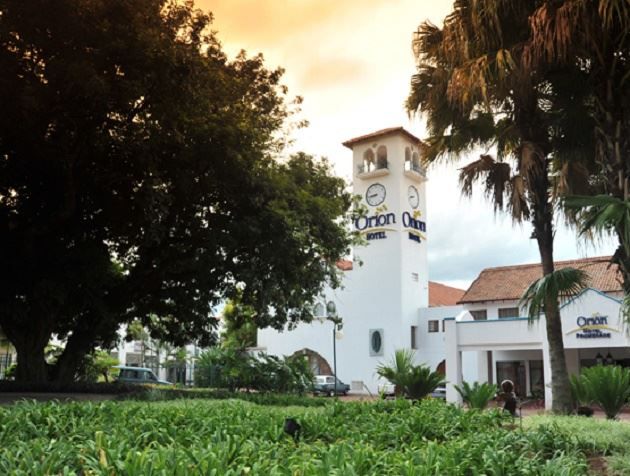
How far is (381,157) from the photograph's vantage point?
143 ft

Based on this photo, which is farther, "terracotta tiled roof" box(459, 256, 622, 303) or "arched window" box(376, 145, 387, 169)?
"arched window" box(376, 145, 387, 169)

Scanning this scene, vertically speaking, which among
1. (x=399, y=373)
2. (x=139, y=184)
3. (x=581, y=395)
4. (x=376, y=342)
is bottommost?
(x=581, y=395)

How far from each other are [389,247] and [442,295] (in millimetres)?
10329

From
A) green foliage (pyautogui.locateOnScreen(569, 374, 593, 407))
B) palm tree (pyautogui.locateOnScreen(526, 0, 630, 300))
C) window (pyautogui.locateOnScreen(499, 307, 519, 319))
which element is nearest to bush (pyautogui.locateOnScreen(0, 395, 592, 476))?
green foliage (pyautogui.locateOnScreen(569, 374, 593, 407))

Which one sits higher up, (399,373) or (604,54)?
(604,54)

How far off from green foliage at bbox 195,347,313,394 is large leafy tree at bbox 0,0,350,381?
153cm

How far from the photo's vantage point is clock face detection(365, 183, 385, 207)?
4269 cm

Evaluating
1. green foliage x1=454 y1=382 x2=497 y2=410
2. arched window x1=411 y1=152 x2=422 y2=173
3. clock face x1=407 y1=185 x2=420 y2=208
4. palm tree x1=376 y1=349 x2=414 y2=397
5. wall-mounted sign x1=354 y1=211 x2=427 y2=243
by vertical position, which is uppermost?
arched window x1=411 y1=152 x2=422 y2=173

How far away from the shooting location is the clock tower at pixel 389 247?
4109cm

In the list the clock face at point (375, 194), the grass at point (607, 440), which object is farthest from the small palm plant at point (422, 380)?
the clock face at point (375, 194)

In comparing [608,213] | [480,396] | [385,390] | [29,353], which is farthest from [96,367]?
[608,213]

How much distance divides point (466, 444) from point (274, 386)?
15.0m

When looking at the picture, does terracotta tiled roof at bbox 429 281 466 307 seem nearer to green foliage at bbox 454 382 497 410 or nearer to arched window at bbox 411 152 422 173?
arched window at bbox 411 152 422 173

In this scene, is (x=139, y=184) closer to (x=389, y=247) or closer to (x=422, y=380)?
(x=422, y=380)
